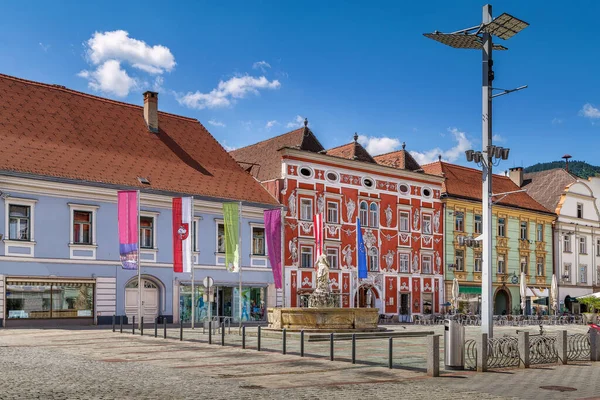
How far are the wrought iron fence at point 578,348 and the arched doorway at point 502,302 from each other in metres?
37.5

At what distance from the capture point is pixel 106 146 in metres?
37.3

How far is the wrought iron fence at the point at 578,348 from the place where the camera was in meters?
19.5

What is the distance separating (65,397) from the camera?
1122 centimetres

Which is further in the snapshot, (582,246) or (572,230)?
(582,246)

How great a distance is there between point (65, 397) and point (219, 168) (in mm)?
31188

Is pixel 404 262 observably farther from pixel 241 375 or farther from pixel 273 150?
pixel 241 375

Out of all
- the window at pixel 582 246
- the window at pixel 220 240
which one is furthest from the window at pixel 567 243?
the window at pixel 220 240

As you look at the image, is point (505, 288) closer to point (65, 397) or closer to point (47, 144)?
point (47, 144)

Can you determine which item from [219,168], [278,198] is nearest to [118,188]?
[219,168]

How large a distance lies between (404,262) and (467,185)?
983 centimetres

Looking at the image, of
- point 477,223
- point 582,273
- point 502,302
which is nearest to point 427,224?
point 477,223

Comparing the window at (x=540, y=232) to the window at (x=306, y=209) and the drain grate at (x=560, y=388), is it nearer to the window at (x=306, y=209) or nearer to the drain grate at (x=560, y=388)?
the window at (x=306, y=209)

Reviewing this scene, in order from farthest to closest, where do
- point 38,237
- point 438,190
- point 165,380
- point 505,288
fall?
point 505,288
point 438,190
point 38,237
point 165,380

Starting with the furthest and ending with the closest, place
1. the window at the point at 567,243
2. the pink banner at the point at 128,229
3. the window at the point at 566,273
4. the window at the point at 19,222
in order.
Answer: the window at the point at 567,243
the window at the point at 566,273
the window at the point at 19,222
the pink banner at the point at 128,229
